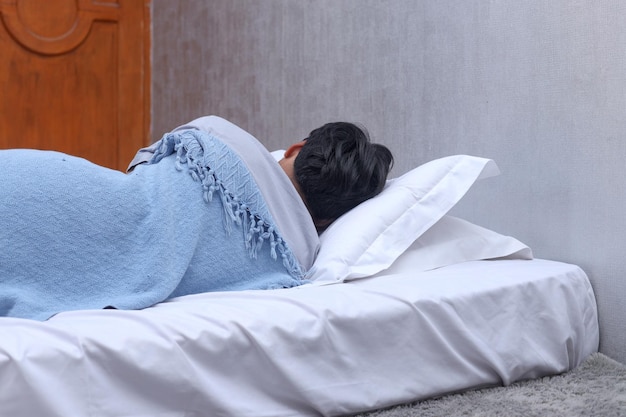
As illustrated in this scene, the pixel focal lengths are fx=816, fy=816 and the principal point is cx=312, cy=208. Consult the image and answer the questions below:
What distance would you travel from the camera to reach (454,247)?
178 centimetres

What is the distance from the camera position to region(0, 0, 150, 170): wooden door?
3586 mm

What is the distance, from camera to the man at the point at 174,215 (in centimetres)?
138

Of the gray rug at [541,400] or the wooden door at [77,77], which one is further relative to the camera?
the wooden door at [77,77]

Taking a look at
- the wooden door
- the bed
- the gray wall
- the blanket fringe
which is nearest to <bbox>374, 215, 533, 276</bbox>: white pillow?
the bed

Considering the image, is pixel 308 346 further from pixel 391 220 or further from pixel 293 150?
pixel 293 150

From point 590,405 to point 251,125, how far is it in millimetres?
1929

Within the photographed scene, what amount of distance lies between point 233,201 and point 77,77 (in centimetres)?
239

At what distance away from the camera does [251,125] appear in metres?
3.09

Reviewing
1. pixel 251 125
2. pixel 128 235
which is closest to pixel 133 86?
pixel 251 125

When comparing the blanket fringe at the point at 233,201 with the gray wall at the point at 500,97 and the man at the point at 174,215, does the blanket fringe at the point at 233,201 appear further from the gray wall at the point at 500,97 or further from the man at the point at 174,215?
the gray wall at the point at 500,97

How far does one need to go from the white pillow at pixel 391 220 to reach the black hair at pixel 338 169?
3 cm

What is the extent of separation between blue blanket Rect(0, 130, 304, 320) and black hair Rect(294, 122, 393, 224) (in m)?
0.19

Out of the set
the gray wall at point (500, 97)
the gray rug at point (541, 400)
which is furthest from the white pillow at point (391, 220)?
the gray rug at point (541, 400)

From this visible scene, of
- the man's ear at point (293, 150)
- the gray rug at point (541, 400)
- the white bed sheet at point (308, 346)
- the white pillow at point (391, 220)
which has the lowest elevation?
the gray rug at point (541, 400)
